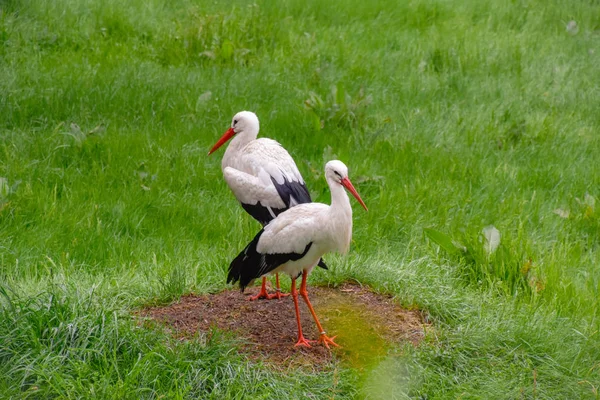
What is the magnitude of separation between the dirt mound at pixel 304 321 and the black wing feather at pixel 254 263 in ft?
0.85

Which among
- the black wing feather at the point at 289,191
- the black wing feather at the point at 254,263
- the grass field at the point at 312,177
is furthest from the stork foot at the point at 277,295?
the black wing feather at the point at 289,191

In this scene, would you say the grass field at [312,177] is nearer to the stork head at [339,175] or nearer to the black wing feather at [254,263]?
the black wing feather at [254,263]

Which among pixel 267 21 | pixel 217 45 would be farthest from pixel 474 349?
pixel 267 21

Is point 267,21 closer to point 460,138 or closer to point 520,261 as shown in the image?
point 460,138

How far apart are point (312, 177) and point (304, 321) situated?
2.20 meters

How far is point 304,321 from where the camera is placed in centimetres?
473

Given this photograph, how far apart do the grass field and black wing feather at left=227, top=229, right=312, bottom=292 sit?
445 millimetres

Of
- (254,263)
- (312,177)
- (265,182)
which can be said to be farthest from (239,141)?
(254,263)

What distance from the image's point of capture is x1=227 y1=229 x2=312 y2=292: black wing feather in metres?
4.39

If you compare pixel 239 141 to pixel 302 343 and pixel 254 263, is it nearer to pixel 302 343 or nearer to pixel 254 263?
pixel 254 263

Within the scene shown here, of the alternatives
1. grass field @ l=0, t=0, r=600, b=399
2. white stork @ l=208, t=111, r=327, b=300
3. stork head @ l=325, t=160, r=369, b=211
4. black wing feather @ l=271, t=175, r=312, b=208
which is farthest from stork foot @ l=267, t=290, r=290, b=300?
stork head @ l=325, t=160, r=369, b=211

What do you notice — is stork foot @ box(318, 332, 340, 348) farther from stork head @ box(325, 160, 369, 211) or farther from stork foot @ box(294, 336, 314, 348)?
stork head @ box(325, 160, 369, 211)

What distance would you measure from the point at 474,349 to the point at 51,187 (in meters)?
3.54

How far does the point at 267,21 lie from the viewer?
384 inches
